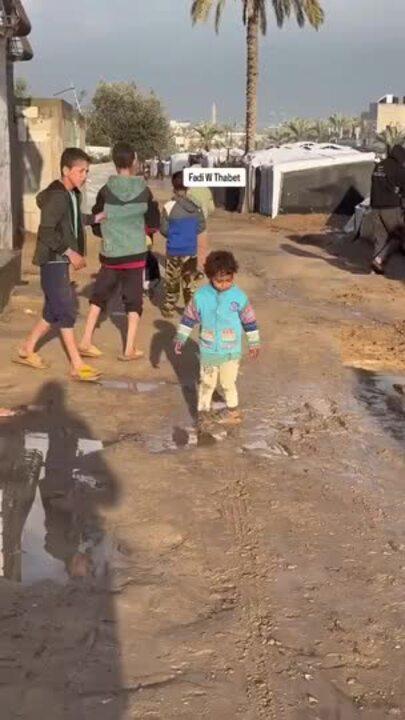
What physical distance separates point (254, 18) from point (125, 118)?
23.0 metres

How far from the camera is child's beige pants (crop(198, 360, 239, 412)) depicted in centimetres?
529

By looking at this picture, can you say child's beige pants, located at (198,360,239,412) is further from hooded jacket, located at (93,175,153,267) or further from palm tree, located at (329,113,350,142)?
palm tree, located at (329,113,350,142)

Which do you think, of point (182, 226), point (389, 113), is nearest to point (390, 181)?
point (182, 226)

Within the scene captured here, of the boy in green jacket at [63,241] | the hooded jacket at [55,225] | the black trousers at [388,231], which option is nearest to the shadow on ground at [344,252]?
the black trousers at [388,231]

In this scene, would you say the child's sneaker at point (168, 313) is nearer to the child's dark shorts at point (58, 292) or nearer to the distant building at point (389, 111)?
the child's dark shorts at point (58, 292)

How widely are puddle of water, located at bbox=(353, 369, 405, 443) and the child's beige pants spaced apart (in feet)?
3.73

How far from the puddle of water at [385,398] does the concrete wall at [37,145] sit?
9.86 metres

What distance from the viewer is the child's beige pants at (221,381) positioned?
529 cm

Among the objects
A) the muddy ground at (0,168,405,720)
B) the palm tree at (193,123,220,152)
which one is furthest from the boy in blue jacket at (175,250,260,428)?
the palm tree at (193,123,220,152)

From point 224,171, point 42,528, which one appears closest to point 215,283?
point 42,528

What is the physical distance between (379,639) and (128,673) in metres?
0.98

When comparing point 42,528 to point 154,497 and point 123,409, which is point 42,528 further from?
point 123,409

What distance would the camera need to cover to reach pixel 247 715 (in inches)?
102

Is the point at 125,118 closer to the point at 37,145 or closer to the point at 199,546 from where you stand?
the point at 37,145
